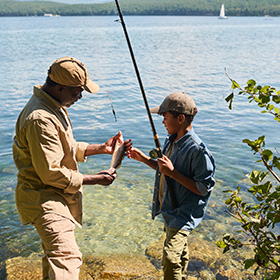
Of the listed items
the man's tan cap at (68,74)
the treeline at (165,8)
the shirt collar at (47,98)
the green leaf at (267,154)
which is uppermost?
the man's tan cap at (68,74)

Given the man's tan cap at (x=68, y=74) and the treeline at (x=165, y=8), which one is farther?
the treeline at (x=165, y=8)

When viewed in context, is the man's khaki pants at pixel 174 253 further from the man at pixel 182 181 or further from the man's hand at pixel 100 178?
the man's hand at pixel 100 178

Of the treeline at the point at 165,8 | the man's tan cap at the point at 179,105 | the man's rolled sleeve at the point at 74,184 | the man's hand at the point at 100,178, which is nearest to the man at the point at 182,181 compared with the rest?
the man's tan cap at the point at 179,105

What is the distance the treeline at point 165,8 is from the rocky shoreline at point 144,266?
327ft

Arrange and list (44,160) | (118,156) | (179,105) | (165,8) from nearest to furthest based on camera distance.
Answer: (44,160) → (179,105) → (118,156) → (165,8)

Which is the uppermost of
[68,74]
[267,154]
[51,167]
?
[68,74]

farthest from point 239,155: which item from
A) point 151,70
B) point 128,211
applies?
point 151,70

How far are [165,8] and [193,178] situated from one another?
5096 inches

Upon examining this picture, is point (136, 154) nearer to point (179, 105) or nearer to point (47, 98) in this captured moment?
point (179, 105)

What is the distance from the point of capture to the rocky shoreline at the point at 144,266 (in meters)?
4.92

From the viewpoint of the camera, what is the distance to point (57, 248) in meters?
3.44

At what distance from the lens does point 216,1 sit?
453ft

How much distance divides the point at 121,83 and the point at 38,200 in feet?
53.7

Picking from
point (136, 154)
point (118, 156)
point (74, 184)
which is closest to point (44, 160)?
point (74, 184)
